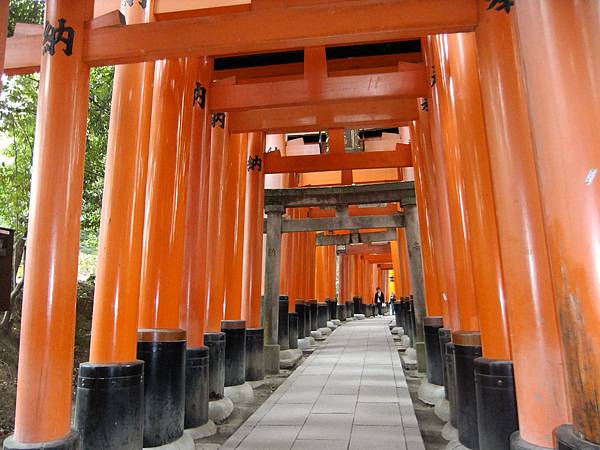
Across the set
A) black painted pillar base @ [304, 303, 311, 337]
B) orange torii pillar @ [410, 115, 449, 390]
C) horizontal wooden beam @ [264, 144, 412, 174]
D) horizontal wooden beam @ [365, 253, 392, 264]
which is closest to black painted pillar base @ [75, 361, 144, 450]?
orange torii pillar @ [410, 115, 449, 390]

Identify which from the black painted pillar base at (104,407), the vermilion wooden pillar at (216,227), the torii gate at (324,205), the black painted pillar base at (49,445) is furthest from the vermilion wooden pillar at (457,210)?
the torii gate at (324,205)

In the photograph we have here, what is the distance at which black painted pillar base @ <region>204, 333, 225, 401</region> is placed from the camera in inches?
209

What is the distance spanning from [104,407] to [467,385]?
2548 millimetres

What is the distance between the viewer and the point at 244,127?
6.55 meters

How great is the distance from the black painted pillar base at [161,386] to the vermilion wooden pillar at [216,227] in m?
1.48

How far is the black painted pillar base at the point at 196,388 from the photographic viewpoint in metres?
4.49

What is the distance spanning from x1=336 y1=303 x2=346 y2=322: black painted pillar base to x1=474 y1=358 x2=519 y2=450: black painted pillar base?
1879cm

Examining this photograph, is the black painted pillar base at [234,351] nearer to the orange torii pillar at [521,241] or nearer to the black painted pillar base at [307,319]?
the orange torii pillar at [521,241]

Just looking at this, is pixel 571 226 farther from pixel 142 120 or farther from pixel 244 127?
pixel 244 127

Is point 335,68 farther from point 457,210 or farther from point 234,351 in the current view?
point 234,351

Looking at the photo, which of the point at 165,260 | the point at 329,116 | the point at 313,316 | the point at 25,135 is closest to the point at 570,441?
the point at 165,260

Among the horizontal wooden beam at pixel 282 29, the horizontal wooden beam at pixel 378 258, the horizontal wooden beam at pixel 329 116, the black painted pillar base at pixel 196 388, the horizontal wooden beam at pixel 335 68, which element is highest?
the horizontal wooden beam at pixel 335 68

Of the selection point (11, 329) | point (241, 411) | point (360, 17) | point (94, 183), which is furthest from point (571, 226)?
point (11, 329)

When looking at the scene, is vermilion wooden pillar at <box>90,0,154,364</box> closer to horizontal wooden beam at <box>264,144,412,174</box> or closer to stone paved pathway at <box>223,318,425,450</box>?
stone paved pathway at <box>223,318,425,450</box>
